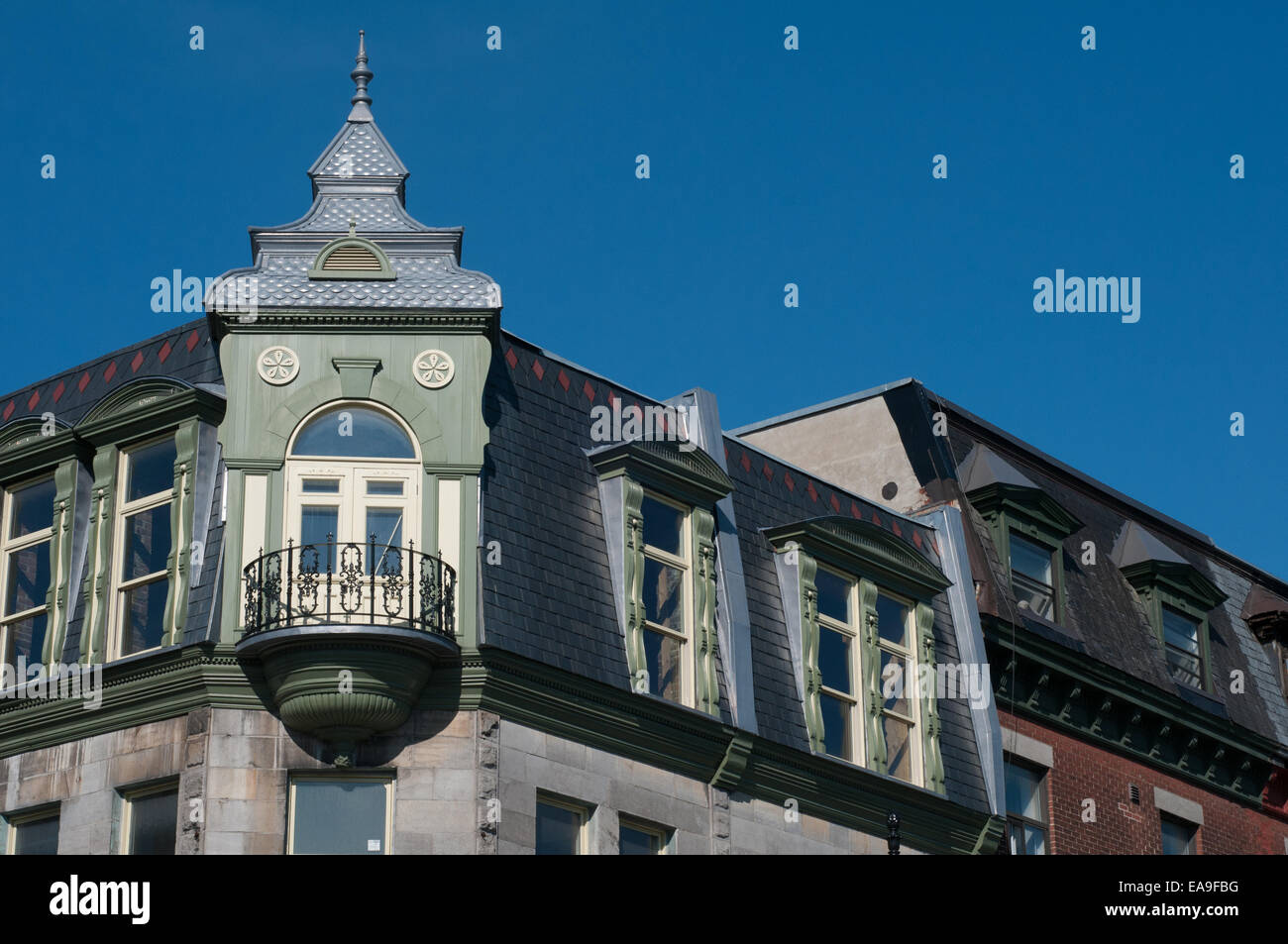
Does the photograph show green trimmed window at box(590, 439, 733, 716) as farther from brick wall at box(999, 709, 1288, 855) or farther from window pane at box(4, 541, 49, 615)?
window pane at box(4, 541, 49, 615)

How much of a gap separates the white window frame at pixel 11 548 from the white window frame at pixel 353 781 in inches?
177

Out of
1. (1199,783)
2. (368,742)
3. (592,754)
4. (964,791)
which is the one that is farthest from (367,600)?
(1199,783)

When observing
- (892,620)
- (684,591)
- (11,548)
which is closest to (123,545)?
(11,548)

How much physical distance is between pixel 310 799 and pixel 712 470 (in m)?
7.62

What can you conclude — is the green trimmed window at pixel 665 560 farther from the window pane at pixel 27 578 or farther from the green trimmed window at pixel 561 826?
the window pane at pixel 27 578

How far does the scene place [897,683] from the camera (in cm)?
3312

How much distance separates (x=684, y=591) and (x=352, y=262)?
19.9ft

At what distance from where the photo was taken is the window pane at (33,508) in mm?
29828

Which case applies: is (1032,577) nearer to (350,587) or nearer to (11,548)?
(350,587)

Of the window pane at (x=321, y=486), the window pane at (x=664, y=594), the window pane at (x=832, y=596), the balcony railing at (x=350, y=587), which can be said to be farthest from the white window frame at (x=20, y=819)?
the window pane at (x=832, y=596)

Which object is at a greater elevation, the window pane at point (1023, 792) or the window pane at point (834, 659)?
the window pane at point (834, 659)
